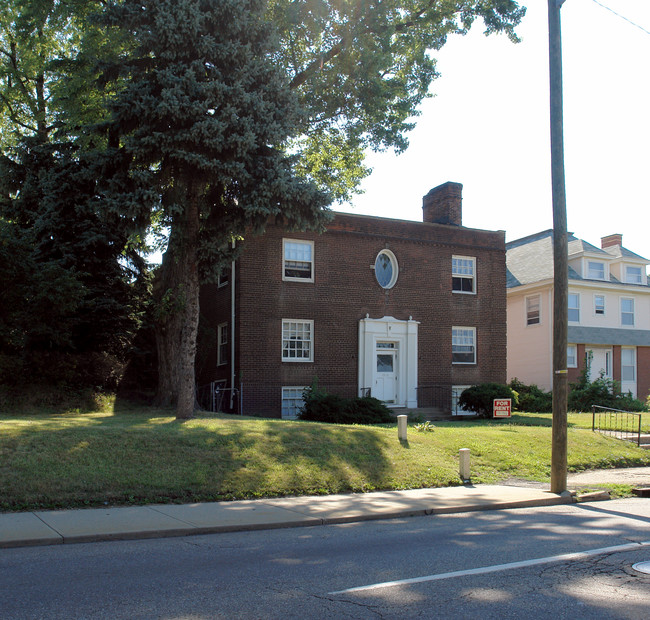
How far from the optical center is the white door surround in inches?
976

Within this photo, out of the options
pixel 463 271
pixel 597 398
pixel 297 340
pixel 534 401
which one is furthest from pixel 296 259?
pixel 597 398

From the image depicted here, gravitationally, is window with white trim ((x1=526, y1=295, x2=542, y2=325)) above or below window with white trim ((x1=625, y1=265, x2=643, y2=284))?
below

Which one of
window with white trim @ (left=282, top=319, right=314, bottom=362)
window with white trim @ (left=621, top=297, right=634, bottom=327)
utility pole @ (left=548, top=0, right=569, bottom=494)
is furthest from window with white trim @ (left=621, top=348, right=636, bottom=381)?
utility pole @ (left=548, top=0, right=569, bottom=494)

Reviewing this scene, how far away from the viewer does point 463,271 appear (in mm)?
27344

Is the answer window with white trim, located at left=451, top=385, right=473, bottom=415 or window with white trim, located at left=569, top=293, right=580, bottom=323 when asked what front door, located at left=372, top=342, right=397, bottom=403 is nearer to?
window with white trim, located at left=451, top=385, right=473, bottom=415

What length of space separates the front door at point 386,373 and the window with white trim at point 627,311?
16.9 meters

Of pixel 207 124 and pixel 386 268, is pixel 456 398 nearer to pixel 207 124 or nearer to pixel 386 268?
pixel 386 268

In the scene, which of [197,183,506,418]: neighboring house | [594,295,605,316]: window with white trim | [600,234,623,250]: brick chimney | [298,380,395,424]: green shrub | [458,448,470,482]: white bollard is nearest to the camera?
[458,448,470,482]: white bollard

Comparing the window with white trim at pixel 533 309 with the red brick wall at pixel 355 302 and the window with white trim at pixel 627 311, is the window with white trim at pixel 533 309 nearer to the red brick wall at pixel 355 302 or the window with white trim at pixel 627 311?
the window with white trim at pixel 627 311

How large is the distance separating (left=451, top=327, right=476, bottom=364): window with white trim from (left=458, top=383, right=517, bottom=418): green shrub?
6.06 ft

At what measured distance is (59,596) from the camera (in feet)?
17.9

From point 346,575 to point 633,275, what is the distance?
35315 mm

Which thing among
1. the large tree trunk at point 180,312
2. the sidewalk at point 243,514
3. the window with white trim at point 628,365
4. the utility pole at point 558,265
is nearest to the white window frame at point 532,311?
the window with white trim at point 628,365

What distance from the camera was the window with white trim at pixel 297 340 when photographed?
936 inches
